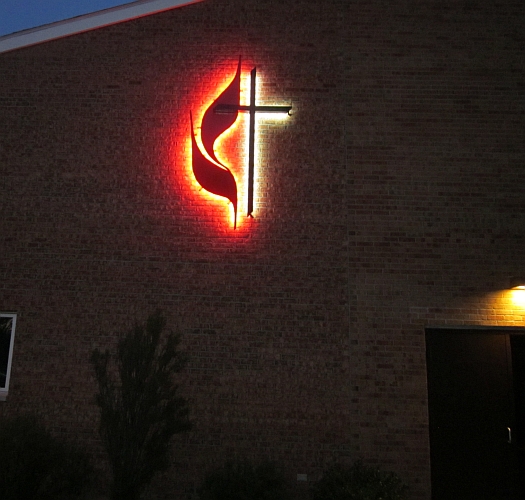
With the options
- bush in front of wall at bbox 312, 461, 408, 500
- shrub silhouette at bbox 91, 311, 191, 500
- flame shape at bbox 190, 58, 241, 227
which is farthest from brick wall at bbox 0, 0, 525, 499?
shrub silhouette at bbox 91, 311, 191, 500

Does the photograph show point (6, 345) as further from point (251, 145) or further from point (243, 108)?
point (243, 108)

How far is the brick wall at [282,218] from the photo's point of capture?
345 inches

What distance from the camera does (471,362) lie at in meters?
8.94

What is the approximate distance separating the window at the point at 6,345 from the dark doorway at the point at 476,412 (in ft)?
20.4

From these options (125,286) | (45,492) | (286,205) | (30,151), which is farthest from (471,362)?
(30,151)

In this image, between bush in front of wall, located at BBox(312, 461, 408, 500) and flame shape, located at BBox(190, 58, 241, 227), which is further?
flame shape, located at BBox(190, 58, 241, 227)

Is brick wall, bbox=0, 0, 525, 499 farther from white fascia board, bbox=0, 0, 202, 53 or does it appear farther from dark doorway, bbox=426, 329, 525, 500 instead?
dark doorway, bbox=426, 329, 525, 500

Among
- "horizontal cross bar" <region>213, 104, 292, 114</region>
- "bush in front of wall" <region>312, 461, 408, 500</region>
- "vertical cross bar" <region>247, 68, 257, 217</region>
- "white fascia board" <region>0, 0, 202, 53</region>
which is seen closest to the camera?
"bush in front of wall" <region>312, 461, 408, 500</region>

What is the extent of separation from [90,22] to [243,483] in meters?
7.55

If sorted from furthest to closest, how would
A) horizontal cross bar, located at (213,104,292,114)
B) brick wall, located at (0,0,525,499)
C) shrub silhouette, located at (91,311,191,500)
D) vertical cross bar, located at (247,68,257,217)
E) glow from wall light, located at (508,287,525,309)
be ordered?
horizontal cross bar, located at (213,104,292,114) < vertical cross bar, located at (247,68,257,217) < glow from wall light, located at (508,287,525,309) < brick wall, located at (0,0,525,499) < shrub silhouette, located at (91,311,191,500)

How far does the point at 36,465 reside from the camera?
775 cm

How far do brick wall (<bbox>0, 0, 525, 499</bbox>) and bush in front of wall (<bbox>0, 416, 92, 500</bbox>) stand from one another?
479 mm

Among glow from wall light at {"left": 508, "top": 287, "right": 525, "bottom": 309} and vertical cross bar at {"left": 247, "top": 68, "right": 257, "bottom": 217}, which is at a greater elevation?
vertical cross bar at {"left": 247, "top": 68, "right": 257, "bottom": 217}

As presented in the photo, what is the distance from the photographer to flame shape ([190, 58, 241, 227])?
9305mm
